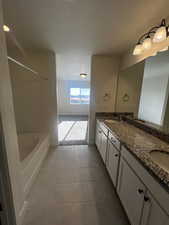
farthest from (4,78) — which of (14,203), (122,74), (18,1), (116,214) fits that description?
(122,74)

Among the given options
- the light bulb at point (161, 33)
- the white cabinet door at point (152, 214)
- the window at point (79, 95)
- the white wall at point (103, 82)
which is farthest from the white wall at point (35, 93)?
the window at point (79, 95)

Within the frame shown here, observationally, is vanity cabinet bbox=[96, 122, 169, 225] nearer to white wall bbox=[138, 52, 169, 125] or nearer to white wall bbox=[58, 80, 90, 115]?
white wall bbox=[138, 52, 169, 125]

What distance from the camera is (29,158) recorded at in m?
1.74

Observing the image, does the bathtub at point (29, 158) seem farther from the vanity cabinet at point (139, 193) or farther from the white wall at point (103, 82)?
the white wall at point (103, 82)

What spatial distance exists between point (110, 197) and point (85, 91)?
5.97 metres

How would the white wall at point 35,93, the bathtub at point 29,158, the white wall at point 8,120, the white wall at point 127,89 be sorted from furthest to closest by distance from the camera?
the white wall at point 35,93, the white wall at point 127,89, the bathtub at point 29,158, the white wall at point 8,120

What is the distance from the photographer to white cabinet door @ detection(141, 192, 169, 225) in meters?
0.70

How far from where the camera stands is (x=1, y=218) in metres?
1.00

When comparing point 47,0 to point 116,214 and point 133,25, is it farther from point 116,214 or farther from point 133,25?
point 116,214

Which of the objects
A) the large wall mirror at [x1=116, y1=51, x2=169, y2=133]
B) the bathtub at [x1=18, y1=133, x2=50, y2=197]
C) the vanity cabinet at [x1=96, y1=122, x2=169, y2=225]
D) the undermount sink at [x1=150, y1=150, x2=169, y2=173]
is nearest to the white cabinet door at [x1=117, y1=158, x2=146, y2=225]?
the vanity cabinet at [x1=96, y1=122, x2=169, y2=225]

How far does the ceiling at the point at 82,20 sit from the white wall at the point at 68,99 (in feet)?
14.4

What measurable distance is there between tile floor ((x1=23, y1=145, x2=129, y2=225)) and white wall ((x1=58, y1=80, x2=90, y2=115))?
469cm

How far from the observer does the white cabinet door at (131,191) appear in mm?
962

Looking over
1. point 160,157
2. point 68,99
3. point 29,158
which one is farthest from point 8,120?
point 68,99
